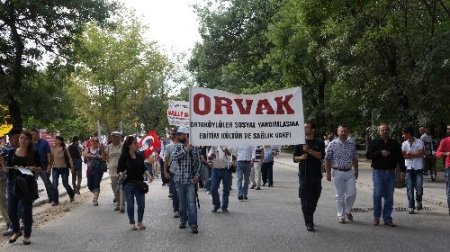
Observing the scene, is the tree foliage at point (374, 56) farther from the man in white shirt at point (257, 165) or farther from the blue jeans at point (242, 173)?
the blue jeans at point (242, 173)

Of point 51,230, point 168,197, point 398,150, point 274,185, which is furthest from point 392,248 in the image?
point 274,185

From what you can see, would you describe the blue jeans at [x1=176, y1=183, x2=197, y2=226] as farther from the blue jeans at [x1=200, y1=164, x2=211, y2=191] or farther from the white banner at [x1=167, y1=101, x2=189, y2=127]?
the white banner at [x1=167, y1=101, x2=189, y2=127]

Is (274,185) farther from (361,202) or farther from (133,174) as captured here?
(133,174)

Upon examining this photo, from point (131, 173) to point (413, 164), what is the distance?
551 centimetres

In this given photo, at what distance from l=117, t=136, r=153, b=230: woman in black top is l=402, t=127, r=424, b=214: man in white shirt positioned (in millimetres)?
5210


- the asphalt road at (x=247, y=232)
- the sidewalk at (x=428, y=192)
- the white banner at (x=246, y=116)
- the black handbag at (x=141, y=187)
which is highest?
the white banner at (x=246, y=116)

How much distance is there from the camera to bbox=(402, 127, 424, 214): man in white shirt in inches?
460

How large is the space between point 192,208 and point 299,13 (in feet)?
65.2

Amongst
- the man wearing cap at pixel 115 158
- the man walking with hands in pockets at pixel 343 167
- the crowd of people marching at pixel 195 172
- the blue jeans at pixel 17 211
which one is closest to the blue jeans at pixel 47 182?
the man wearing cap at pixel 115 158

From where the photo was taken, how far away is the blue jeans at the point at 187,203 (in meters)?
9.55

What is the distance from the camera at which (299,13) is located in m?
27.9

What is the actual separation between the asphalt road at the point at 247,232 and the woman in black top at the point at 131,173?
361mm

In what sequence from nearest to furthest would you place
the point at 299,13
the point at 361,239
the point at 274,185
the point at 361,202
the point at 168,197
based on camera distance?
1. the point at 361,239
2. the point at 361,202
3. the point at 168,197
4. the point at 274,185
5. the point at 299,13

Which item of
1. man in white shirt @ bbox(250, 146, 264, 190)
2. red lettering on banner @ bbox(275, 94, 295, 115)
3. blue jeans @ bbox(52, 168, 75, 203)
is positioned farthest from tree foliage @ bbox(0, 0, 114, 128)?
red lettering on banner @ bbox(275, 94, 295, 115)
